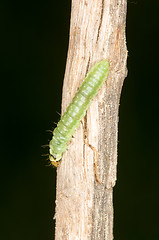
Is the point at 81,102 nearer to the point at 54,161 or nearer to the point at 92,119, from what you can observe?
the point at 92,119

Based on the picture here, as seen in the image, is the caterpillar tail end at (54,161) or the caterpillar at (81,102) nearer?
the caterpillar at (81,102)

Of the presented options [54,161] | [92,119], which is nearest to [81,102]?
[92,119]

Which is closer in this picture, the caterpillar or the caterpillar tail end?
the caterpillar

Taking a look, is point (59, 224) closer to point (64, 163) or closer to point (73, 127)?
point (64, 163)

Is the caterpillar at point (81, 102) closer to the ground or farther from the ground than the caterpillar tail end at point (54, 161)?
farther from the ground

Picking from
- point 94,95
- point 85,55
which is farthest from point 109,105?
point 85,55
